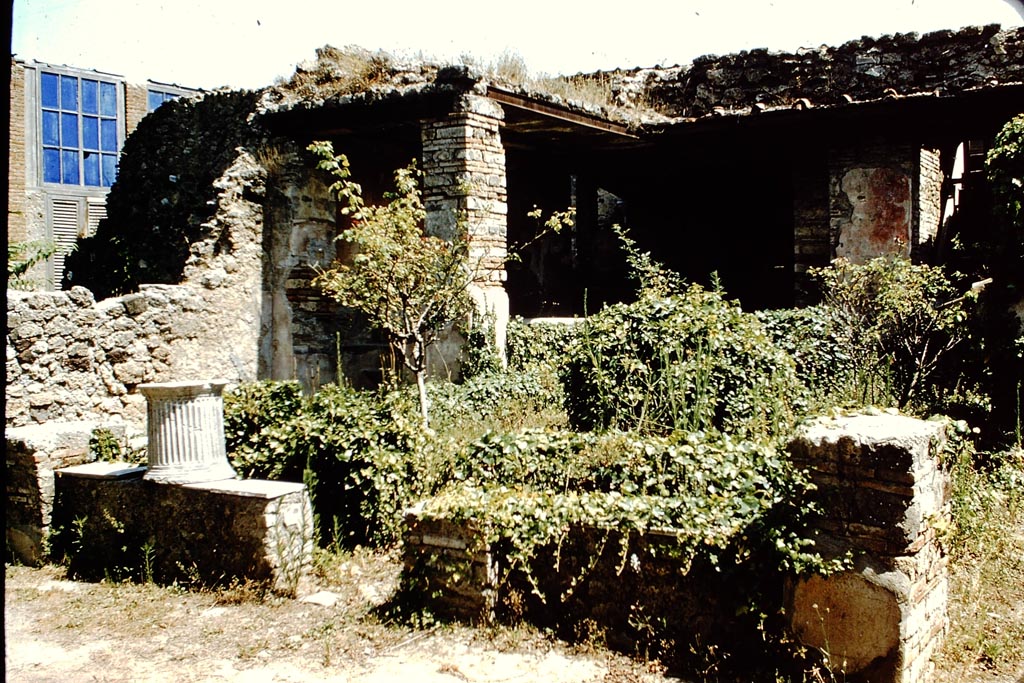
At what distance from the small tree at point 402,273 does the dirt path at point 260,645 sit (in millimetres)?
2604

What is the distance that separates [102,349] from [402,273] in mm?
3145

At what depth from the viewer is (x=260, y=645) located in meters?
4.29

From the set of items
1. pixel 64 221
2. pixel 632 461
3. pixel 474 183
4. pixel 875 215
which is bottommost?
pixel 632 461

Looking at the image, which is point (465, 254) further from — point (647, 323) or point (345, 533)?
point (345, 533)

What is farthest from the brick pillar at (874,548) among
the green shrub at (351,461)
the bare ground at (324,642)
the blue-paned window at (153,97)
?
the blue-paned window at (153,97)

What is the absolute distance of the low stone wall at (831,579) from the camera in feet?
11.2

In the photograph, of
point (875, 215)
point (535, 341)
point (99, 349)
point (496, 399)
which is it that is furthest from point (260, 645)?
point (875, 215)

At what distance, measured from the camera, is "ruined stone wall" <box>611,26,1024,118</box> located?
10.4m

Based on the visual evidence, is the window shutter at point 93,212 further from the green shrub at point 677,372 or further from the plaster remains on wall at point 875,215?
the plaster remains on wall at point 875,215

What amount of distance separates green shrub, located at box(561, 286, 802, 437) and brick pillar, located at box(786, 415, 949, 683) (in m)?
2.38

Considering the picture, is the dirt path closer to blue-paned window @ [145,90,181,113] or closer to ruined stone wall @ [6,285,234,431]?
ruined stone wall @ [6,285,234,431]

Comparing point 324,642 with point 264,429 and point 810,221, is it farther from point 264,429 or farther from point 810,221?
point 810,221

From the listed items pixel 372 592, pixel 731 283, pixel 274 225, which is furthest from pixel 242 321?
pixel 731 283

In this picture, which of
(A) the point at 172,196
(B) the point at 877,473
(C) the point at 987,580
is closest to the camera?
(B) the point at 877,473
